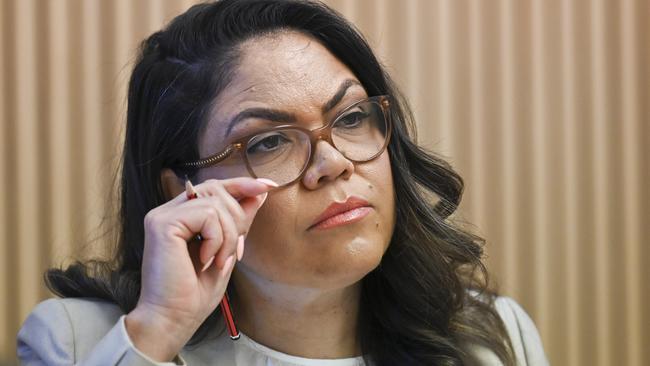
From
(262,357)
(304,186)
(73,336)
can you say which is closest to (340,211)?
(304,186)

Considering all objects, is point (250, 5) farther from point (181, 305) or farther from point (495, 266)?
point (495, 266)

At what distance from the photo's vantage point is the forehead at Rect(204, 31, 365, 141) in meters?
1.22

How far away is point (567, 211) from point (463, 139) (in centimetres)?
29

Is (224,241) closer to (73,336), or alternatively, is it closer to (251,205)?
(251,205)

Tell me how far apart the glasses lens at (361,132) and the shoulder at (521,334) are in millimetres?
476

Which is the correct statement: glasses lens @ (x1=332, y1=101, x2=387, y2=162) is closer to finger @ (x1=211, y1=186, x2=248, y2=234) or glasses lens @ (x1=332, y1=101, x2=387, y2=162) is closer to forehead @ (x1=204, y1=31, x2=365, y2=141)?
forehead @ (x1=204, y1=31, x2=365, y2=141)

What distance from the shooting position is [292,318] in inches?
52.5

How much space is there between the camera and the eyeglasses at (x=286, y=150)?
3.95 ft

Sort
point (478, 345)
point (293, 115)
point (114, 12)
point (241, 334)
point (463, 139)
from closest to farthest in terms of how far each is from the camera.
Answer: point (293, 115) → point (241, 334) → point (478, 345) → point (114, 12) → point (463, 139)

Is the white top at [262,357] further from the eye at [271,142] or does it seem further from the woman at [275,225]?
the eye at [271,142]

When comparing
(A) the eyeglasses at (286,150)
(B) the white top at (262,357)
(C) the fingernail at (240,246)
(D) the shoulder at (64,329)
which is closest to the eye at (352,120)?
(A) the eyeglasses at (286,150)

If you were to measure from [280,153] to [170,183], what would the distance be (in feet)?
0.79

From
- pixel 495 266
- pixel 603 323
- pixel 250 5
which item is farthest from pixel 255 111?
pixel 603 323

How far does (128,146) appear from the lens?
140 cm
